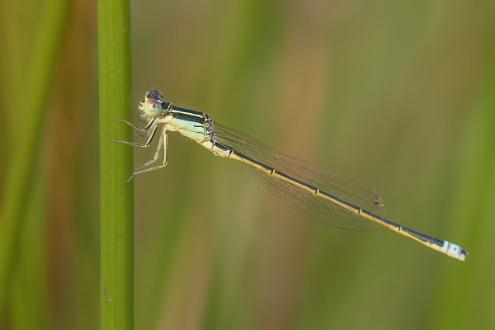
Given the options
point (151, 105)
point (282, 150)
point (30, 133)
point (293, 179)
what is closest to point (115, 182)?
point (30, 133)

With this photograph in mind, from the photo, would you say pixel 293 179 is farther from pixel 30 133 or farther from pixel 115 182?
pixel 115 182

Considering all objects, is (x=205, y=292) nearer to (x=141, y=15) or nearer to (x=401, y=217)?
(x=401, y=217)

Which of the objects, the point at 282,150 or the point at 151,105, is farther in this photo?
the point at 282,150

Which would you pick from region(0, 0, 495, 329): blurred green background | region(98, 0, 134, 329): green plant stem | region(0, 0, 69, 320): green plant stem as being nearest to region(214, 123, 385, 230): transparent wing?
region(0, 0, 495, 329): blurred green background

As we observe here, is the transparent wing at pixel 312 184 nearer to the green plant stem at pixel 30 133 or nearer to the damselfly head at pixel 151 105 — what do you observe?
the damselfly head at pixel 151 105

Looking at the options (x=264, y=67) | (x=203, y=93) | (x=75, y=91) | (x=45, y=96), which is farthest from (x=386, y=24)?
(x=45, y=96)

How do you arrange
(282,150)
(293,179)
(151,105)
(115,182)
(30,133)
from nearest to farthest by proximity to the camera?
(115,182)
(30,133)
(151,105)
(293,179)
(282,150)

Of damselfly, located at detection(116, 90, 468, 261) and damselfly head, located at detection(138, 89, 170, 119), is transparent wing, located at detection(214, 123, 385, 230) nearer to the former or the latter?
damselfly, located at detection(116, 90, 468, 261)
